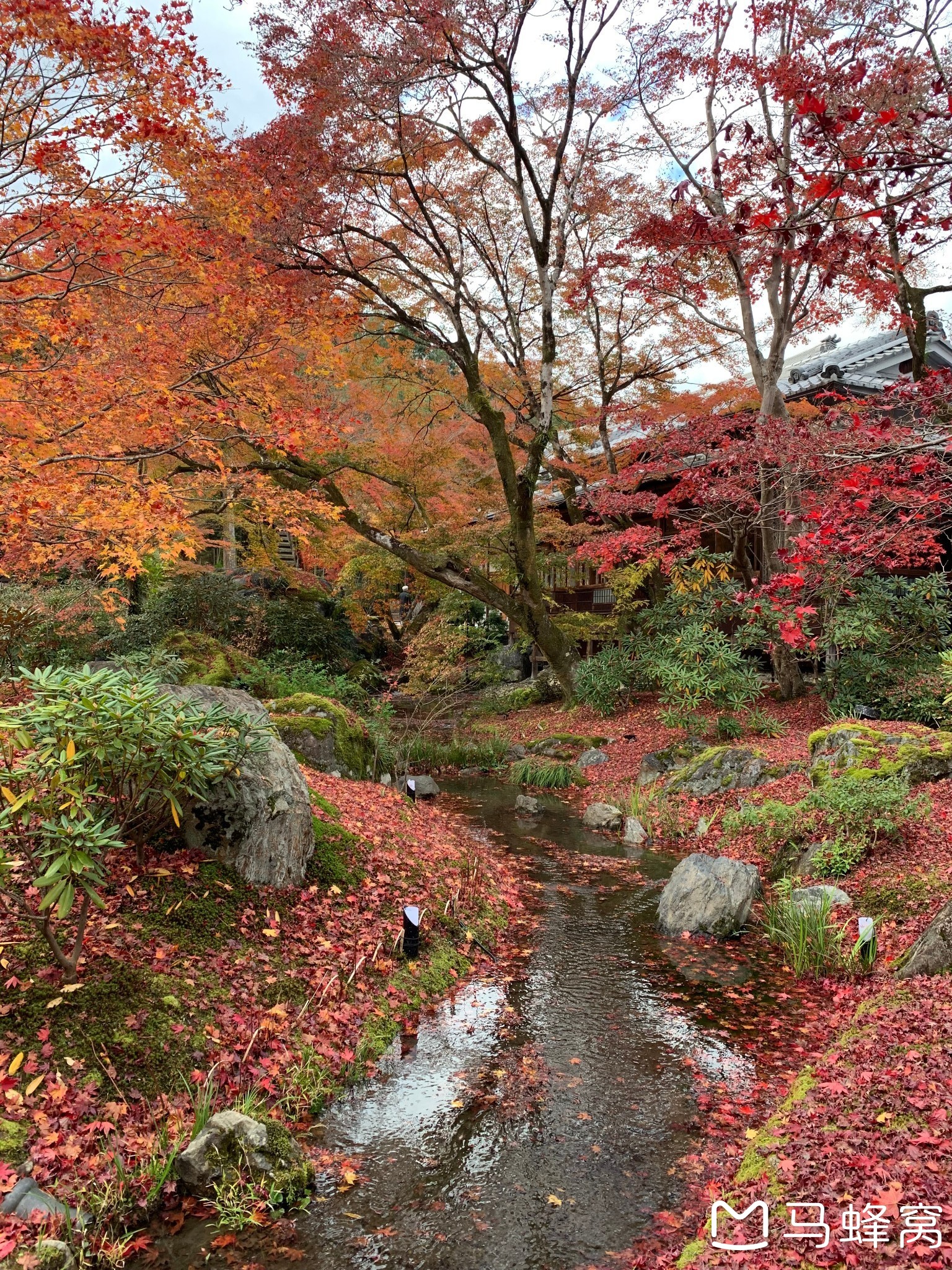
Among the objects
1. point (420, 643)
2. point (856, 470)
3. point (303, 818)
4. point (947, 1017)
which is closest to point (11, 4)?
point (303, 818)

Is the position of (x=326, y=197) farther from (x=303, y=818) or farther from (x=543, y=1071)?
(x=543, y=1071)

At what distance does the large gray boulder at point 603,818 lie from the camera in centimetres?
1045

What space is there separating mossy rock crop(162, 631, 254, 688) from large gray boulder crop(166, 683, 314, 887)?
5.80 meters

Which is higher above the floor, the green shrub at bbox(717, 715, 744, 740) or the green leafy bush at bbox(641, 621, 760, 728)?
the green leafy bush at bbox(641, 621, 760, 728)

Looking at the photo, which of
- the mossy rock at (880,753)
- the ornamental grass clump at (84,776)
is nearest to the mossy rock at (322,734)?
the ornamental grass clump at (84,776)

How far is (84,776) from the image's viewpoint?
4152 millimetres

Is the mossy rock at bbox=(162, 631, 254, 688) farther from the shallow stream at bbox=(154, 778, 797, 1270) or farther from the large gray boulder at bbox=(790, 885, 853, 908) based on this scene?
the large gray boulder at bbox=(790, 885, 853, 908)

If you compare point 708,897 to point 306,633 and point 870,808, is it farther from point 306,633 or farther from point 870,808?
point 306,633

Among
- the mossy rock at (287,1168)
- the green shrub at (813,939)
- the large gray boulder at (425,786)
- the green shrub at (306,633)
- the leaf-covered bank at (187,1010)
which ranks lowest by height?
the large gray boulder at (425,786)

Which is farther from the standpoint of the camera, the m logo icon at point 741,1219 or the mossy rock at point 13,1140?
the mossy rock at point 13,1140

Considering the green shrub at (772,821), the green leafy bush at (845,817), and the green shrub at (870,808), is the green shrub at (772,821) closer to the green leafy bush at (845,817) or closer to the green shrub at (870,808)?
the green leafy bush at (845,817)

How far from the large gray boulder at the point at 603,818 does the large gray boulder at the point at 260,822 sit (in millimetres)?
5622

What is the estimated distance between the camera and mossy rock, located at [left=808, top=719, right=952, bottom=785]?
7652 millimetres

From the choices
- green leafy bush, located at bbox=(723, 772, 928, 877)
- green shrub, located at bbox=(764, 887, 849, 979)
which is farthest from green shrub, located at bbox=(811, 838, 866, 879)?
green shrub, located at bbox=(764, 887, 849, 979)
